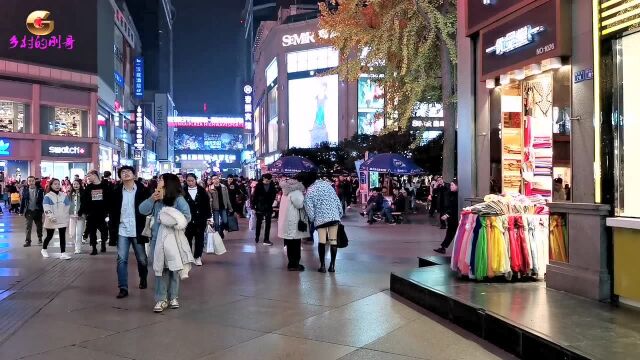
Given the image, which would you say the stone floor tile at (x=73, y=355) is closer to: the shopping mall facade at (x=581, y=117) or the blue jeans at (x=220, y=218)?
the shopping mall facade at (x=581, y=117)

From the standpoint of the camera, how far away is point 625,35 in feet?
21.8

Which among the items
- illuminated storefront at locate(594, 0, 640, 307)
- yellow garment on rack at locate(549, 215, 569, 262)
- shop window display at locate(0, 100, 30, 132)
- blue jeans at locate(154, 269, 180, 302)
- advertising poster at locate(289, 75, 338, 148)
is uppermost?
advertising poster at locate(289, 75, 338, 148)

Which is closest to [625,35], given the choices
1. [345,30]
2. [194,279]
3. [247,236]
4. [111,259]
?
[194,279]

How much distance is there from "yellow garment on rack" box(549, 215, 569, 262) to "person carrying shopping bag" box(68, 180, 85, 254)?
10.2 m

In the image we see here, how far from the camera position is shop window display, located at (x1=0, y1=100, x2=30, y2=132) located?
42375mm

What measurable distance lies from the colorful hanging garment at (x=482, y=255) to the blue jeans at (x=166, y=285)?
3.89 meters

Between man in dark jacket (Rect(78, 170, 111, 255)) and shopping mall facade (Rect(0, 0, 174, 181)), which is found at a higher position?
shopping mall facade (Rect(0, 0, 174, 181))

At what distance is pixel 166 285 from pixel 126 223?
4.54 ft

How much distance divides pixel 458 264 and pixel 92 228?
862 centimetres

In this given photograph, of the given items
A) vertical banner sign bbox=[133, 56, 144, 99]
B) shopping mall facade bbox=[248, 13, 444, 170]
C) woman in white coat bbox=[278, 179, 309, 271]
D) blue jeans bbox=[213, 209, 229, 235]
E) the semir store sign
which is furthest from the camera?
vertical banner sign bbox=[133, 56, 144, 99]

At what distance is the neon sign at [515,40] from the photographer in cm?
815

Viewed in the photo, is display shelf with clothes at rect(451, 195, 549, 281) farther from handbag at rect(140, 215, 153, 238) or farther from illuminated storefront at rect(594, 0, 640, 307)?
handbag at rect(140, 215, 153, 238)

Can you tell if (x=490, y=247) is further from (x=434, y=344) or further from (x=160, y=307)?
(x=160, y=307)

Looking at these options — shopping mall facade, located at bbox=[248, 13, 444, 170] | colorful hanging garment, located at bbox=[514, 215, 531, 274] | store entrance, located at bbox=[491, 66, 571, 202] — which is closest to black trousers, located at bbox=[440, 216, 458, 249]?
store entrance, located at bbox=[491, 66, 571, 202]
